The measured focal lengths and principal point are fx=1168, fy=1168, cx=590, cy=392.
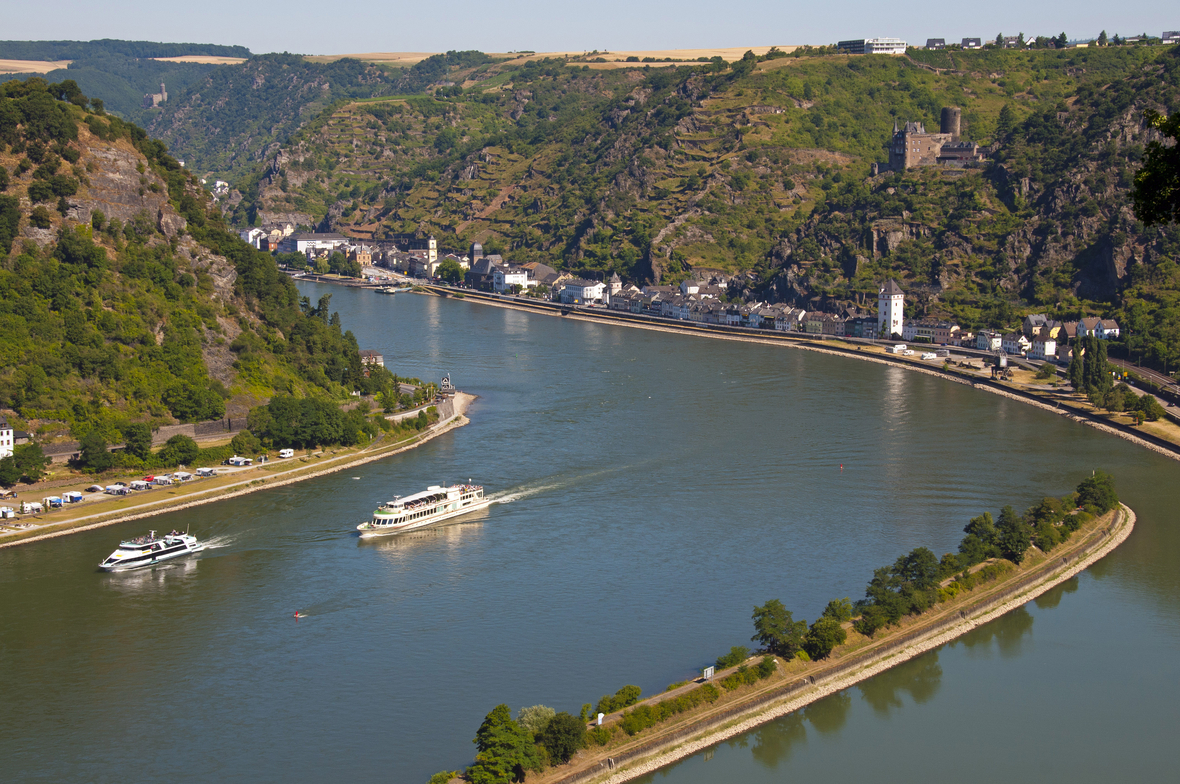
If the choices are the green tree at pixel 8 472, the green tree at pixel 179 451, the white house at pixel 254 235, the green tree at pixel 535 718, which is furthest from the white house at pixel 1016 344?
the white house at pixel 254 235

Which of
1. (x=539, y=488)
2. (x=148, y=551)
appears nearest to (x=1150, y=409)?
(x=539, y=488)

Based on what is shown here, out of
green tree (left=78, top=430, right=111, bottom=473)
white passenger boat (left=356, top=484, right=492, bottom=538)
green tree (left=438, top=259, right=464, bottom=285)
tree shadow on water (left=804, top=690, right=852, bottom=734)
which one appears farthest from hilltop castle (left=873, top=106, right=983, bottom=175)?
tree shadow on water (left=804, top=690, right=852, bottom=734)

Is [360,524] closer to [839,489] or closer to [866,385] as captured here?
[839,489]

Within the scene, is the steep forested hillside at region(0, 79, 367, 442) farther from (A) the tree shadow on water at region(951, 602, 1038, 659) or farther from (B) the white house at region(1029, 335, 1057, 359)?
(B) the white house at region(1029, 335, 1057, 359)

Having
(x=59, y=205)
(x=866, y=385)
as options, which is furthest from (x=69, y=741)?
(x=866, y=385)

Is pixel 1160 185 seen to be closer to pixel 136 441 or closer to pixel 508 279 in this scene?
pixel 136 441
